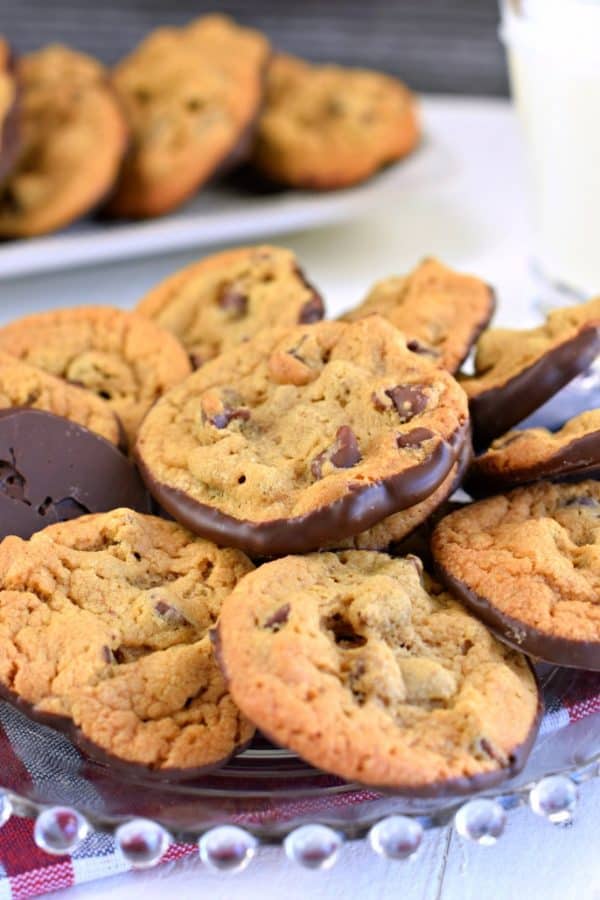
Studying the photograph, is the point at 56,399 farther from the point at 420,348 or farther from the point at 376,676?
the point at 376,676

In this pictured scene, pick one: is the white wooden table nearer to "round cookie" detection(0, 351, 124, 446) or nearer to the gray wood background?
the gray wood background

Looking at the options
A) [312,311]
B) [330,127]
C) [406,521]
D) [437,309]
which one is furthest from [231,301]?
[330,127]

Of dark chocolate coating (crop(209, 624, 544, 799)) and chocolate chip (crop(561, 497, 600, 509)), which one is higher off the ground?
chocolate chip (crop(561, 497, 600, 509))

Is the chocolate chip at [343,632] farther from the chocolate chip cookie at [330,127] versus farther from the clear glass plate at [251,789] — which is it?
the chocolate chip cookie at [330,127]

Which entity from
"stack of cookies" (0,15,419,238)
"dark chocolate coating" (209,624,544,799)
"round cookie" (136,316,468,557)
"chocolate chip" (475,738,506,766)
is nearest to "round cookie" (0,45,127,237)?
"stack of cookies" (0,15,419,238)

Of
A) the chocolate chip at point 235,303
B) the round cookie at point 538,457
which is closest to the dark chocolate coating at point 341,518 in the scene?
the round cookie at point 538,457

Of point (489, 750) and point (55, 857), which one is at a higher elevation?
point (489, 750)
